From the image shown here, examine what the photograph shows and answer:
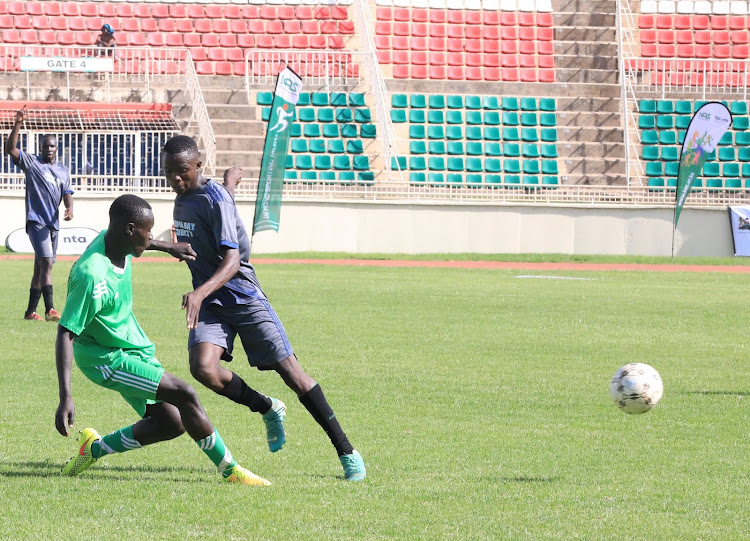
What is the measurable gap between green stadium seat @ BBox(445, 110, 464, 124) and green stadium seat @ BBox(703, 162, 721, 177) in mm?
7160

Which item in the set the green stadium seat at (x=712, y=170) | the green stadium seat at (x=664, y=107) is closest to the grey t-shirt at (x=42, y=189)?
the green stadium seat at (x=712, y=170)

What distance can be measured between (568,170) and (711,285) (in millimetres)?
12001

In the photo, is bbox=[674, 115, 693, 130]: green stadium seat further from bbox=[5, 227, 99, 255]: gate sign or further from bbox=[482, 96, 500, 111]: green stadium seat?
bbox=[5, 227, 99, 255]: gate sign

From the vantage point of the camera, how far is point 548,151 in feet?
108

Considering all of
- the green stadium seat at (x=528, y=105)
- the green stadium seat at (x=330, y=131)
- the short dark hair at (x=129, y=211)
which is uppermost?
the green stadium seat at (x=528, y=105)

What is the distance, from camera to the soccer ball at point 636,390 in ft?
22.1

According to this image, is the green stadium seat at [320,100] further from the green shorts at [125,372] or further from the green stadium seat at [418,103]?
the green shorts at [125,372]

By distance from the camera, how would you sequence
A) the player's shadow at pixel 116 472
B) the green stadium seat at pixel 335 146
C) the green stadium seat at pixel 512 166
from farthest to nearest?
the green stadium seat at pixel 512 166 < the green stadium seat at pixel 335 146 < the player's shadow at pixel 116 472

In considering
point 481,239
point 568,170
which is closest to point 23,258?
point 481,239

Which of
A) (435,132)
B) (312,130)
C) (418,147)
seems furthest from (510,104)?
(312,130)

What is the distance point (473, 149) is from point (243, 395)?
26436 millimetres

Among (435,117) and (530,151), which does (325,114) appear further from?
(530,151)

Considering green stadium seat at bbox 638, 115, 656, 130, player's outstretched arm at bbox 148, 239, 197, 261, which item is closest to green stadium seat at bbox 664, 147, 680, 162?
green stadium seat at bbox 638, 115, 656, 130

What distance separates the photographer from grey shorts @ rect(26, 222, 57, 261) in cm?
1366
